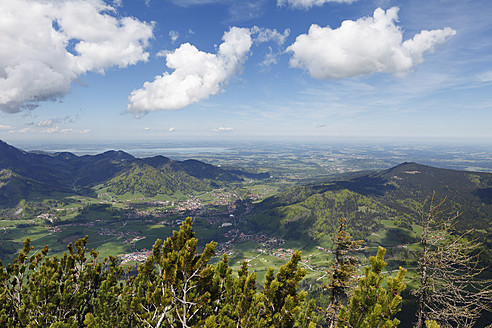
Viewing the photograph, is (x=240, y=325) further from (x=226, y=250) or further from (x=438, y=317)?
(x=226, y=250)

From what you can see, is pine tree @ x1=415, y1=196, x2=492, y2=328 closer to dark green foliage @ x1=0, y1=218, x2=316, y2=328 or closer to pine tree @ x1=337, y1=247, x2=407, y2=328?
pine tree @ x1=337, y1=247, x2=407, y2=328

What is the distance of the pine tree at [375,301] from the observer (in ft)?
35.7

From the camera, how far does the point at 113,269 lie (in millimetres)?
21516

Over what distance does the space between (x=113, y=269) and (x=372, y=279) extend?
22329 millimetres

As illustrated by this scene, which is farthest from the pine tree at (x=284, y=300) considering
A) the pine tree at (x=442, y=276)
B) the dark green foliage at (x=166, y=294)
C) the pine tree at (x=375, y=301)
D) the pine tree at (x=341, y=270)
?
the pine tree at (x=341, y=270)

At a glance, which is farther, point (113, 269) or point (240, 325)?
point (113, 269)

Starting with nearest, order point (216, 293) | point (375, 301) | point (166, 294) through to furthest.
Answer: point (375, 301) → point (166, 294) → point (216, 293)

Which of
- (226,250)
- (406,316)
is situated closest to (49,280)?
(406,316)

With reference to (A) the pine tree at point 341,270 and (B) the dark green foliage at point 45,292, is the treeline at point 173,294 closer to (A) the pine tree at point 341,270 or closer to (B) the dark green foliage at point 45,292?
(B) the dark green foliage at point 45,292

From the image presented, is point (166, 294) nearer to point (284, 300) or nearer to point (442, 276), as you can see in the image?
point (284, 300)

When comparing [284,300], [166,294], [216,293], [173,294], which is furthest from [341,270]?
[166,294]

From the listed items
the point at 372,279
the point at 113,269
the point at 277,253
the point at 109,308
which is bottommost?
the point at 277,253

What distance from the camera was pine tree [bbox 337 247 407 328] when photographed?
35.7 feet

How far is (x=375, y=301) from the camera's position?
461 inches
